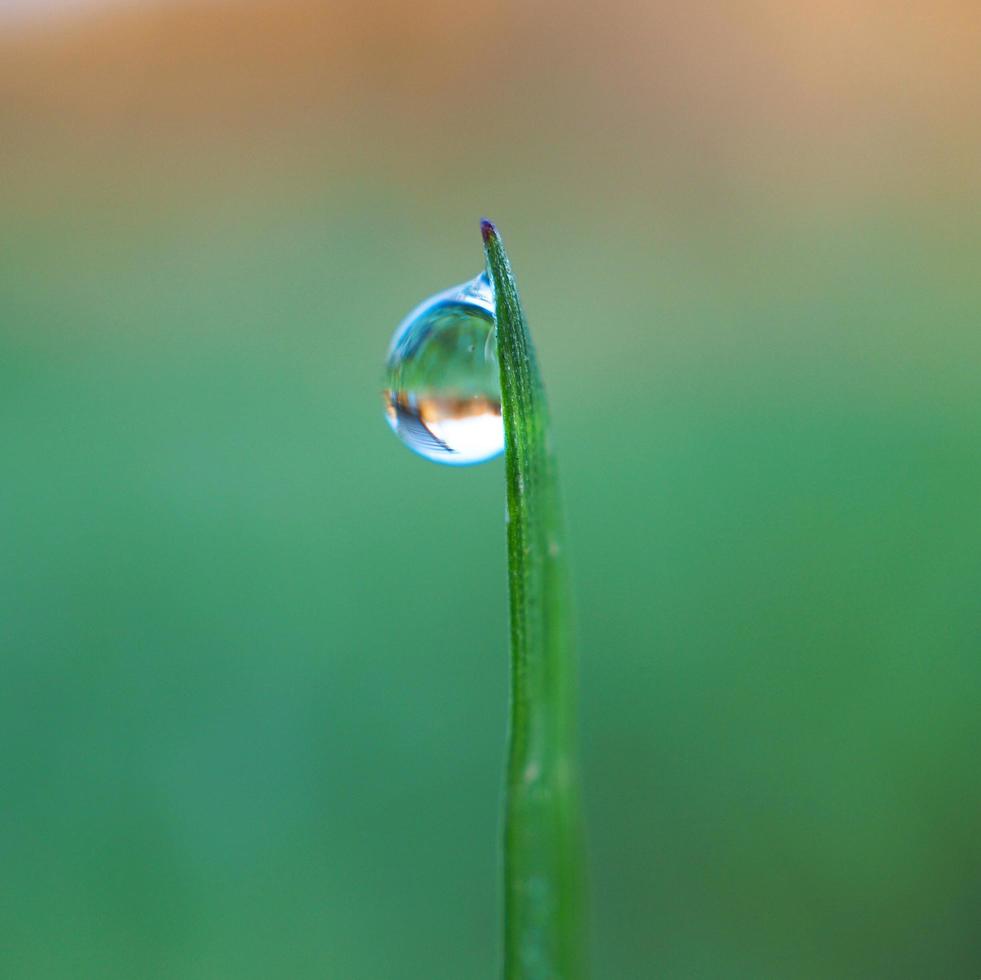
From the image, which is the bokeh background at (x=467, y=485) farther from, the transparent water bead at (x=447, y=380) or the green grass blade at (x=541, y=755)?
the green grass blade at (x=541, y=755)

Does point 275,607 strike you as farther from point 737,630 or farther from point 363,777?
point 737,630

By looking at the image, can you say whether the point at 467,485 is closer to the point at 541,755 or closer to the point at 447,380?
the point at 447,380

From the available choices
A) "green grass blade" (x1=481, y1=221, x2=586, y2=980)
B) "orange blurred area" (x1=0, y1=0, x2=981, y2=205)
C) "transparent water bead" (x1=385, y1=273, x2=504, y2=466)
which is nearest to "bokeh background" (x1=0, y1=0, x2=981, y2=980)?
"orange blurred area" (x1=0, y1=0, x2=981, y2=205)

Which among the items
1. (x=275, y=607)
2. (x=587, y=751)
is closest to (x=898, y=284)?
(x=587, y=751)

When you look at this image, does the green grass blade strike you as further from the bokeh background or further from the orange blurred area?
the orange blurred area

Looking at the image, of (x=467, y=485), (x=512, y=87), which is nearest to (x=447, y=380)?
(x=467, y=485)
